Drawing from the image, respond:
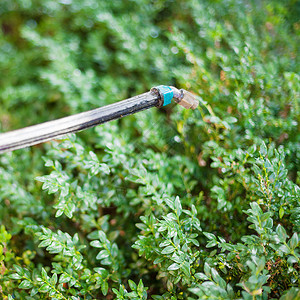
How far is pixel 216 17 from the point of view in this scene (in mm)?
1554

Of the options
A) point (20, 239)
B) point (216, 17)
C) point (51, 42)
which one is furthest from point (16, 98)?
point (216, 17)

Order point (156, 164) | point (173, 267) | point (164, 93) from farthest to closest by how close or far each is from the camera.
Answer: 1. point (156, 164)
2. point (164, 93)
3. point (173, 267)

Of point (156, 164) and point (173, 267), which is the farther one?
point (156, 164)

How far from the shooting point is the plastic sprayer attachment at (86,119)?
803 millimetres

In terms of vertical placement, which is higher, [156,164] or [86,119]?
[86,119]

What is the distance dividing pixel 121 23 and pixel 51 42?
0.41 meters

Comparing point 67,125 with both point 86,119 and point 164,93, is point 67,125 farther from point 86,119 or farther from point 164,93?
point 164,93

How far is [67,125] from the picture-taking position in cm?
84

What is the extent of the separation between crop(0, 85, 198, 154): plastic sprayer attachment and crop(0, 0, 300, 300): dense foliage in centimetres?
11

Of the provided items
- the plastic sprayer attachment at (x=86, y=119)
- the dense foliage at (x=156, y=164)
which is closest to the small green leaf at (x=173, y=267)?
the dense foliage at (x=156, y=164)

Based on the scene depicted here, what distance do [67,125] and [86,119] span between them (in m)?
0.06

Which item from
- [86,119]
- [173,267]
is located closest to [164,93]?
[86,119]

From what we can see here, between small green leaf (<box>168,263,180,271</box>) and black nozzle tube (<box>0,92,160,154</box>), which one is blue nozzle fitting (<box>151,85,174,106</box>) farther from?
small green leaf (<box>168,263,180,271</box>)

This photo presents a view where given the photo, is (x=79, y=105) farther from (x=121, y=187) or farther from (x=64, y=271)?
(x=64, y=271)
